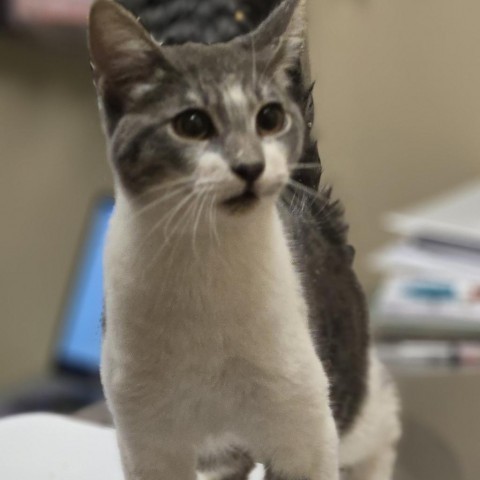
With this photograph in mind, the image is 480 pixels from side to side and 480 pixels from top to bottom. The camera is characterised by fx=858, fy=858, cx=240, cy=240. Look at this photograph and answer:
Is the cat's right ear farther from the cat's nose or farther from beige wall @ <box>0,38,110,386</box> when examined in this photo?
beige wall @ <box>0,38,110,386</box>

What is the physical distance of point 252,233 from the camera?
31cm

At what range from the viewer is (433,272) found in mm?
1039

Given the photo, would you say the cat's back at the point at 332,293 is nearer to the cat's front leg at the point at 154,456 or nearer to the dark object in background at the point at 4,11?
the cat's front leg at the point at 154,456

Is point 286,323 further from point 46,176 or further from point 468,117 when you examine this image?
point 46,176

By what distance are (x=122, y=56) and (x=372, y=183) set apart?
1.54ft

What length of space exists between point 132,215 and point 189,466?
0.11m

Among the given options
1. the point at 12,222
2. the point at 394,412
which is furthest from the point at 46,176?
the point at 394,412

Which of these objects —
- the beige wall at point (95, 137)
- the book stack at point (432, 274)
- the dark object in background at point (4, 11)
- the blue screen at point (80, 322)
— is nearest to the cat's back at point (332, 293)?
the beige wall at point (95, 137)

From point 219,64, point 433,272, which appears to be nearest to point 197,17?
point 219,64

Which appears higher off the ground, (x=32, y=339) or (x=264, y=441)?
(x=264, y=441)

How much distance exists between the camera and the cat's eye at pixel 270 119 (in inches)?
11.7

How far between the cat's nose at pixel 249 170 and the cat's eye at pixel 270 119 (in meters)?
0.02

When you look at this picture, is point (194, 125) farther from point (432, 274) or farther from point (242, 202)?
point (432, 274)

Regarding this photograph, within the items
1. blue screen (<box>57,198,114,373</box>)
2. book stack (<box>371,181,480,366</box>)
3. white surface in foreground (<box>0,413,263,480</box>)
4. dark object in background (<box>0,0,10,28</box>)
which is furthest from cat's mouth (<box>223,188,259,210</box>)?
dark object in background (<box>0,0,10,28</box>)
